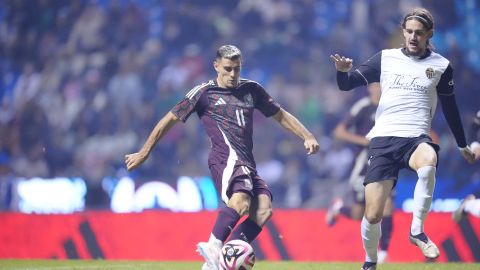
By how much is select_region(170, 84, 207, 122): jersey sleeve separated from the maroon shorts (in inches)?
19.9

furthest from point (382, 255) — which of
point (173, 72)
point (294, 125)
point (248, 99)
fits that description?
point (173, 72)

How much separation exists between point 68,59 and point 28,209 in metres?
4.55

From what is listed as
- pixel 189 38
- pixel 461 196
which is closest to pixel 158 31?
pixel 189 38

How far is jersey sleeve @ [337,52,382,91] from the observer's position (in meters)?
8.16

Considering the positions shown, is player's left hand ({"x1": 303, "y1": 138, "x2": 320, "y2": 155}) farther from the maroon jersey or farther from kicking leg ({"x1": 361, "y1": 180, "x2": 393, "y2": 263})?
kicking leg ({"x1": 361, "y1": 180, "x2": 393, "y2": 263})

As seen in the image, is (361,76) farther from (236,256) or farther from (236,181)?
(236,256)

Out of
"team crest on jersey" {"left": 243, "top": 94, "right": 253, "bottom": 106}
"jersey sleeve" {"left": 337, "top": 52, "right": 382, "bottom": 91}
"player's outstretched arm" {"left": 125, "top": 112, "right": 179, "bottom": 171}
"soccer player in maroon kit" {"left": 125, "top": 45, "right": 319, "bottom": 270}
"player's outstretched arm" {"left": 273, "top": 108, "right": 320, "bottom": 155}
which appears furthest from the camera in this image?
"player's outstretched arm" {"left": 273, "top": 108, "right": 320, "bottom": 155}

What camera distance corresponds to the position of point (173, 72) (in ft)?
59.1

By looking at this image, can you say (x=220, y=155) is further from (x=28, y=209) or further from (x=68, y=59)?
(x=68, y=59)

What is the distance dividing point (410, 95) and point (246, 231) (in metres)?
1.74

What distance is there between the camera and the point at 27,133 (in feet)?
57.9

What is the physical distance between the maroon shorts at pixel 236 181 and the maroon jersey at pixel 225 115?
0.22 feet

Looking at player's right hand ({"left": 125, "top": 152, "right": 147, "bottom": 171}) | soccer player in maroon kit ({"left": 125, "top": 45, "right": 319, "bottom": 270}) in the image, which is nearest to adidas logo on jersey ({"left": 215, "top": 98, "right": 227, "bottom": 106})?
soccer player in maroon kit ({"left": 125, "top": 45, "right": 319, "bottom": 270})

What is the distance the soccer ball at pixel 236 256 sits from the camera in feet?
24.8
